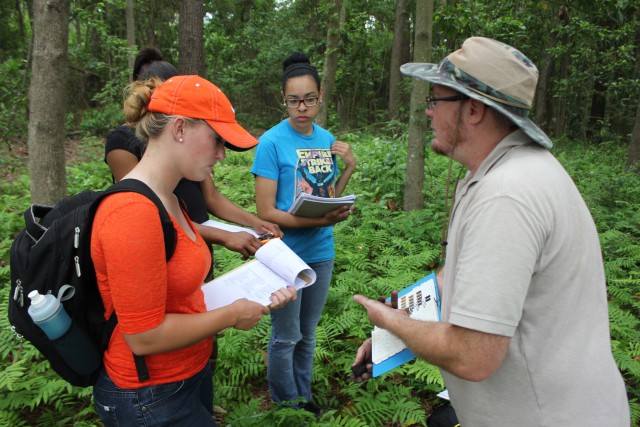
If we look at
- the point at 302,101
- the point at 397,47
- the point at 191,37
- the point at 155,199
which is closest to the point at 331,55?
the point at 191,37

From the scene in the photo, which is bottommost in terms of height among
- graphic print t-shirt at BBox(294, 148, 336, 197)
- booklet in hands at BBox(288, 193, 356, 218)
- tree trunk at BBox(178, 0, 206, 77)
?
booklet in hands at BBox(288, 193, 356, 218)

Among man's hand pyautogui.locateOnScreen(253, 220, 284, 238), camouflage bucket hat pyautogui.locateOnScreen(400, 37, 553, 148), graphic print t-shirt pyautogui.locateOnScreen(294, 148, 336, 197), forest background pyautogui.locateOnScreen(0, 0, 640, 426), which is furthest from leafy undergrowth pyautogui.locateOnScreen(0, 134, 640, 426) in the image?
camouflage bucket hat pyautogui.locateOnScreen(400, 37, 553, 148)

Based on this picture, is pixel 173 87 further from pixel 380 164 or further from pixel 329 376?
pixel 380 164

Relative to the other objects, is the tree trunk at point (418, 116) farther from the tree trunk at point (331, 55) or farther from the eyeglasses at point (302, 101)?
the tree trunk at point (331, 55)

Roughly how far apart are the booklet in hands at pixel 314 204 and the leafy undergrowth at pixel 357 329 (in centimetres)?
131

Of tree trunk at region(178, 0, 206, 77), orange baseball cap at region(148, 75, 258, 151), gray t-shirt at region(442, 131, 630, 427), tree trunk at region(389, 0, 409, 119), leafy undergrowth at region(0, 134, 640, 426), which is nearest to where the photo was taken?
gray t-shirt at region(442, 131, 630, 427)

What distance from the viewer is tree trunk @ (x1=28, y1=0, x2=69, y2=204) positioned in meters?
3.69

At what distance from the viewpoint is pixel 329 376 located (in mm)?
3895

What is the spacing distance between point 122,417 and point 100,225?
787 millimetres

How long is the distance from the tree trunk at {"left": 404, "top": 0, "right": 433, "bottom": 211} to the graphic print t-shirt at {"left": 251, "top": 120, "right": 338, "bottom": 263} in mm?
3267

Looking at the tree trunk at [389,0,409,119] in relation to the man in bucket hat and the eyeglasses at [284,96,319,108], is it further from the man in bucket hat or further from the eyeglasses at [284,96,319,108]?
the man in bucket hat

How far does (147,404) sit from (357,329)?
2.77m

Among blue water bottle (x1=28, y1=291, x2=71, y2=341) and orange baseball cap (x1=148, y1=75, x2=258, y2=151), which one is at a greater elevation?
orange baseball cap (x1=148, y1=75, x2=258, y2=151)

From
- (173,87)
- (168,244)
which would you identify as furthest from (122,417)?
(173,87)
